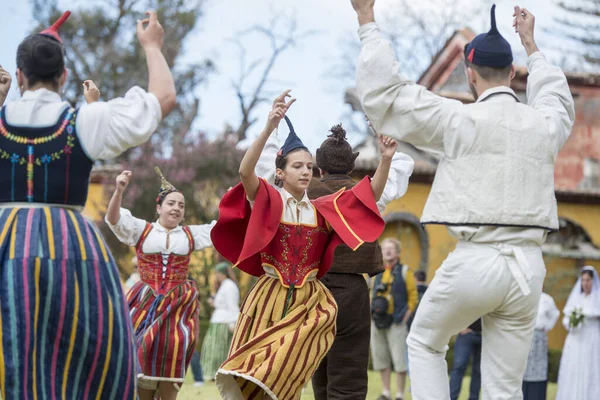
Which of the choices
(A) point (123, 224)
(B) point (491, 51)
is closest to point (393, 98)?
(B) point (491, 51)

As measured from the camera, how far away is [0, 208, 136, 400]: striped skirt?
4.40 metres

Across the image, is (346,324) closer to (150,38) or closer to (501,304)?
(501,304)

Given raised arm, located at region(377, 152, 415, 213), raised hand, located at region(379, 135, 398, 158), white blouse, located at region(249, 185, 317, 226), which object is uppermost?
raised hand, located at region(379, 135, 398, 158)

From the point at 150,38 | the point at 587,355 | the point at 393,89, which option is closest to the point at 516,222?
the point at 393,89

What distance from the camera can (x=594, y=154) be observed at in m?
27.5

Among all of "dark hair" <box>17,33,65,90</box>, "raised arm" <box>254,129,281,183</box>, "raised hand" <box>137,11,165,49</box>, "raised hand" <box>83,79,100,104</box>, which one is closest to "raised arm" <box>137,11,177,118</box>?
"raised hand" <box>137,11,165,49</box>

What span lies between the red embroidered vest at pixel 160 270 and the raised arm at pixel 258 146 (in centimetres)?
183

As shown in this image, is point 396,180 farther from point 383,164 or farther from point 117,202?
point 117,202

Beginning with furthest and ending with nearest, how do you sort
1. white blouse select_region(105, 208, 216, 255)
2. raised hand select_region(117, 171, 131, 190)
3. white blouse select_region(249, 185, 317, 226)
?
white blouse select_region(105, 208, 216, 255) → raised hand select_region(117, 171, 131, 190) → white blouse select_region(249, 185, 317, 226)

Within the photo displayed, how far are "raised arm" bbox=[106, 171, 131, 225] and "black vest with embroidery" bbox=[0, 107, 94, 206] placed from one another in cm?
214

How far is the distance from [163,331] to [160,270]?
18.7 inches

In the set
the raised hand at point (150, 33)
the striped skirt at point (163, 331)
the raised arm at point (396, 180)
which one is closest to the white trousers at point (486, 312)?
the raised hand at point (150, 33)

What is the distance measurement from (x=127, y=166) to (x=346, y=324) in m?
19.1

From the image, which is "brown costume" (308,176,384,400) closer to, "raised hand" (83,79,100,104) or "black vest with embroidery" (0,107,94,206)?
"raised hand" (83,79,100,104)
